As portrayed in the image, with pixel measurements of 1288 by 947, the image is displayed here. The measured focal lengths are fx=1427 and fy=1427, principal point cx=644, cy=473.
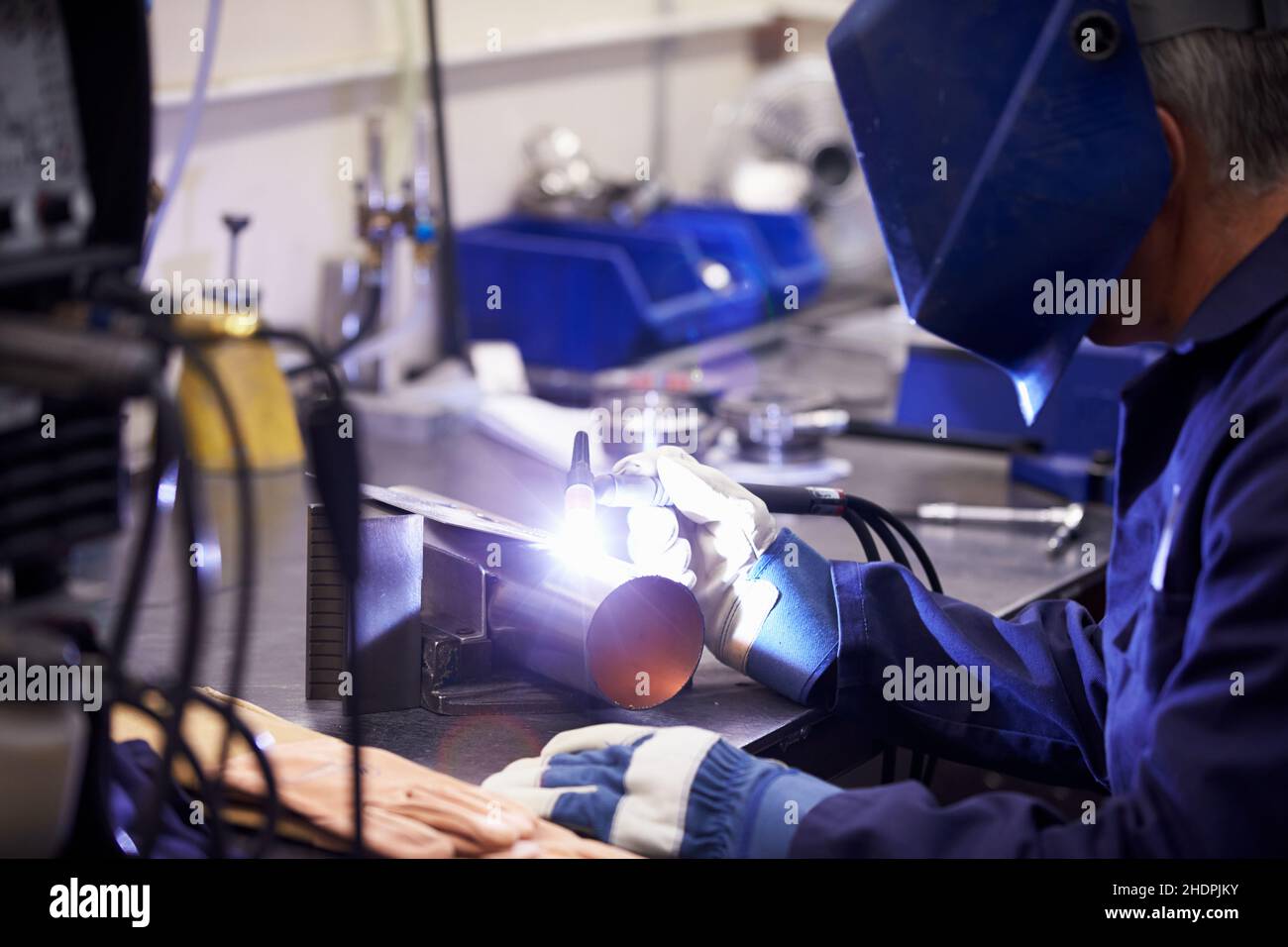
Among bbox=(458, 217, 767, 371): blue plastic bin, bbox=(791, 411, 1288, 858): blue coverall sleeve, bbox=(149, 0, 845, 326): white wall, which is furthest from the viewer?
bbox=(458, 217, 767, 371): blue plastic bin

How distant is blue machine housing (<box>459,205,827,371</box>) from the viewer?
276 centimetres

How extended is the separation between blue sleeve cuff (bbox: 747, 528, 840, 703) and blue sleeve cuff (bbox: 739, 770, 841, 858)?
25cm

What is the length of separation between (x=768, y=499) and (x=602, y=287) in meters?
1.26

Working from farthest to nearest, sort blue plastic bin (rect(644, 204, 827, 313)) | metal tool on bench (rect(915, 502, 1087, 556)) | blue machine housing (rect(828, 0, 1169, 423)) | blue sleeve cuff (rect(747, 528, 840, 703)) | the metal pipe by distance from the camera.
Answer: blue plastic bin (rect(644, 204, 827, 313)), metal tool on bench (rect(915, 502, 1087, 556)), blue sleeve cuff (rect(747, 528, 840, 703)), the metal pipe, blue machine housing (rect(828, 0, 1169, 423))

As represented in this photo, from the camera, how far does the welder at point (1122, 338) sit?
1031 mm

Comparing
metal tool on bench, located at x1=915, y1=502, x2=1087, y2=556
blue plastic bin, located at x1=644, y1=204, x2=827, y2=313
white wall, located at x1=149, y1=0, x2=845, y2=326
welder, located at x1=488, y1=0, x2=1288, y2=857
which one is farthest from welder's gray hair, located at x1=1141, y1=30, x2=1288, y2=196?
blue plastic bin, located at x1=644, y1=204, x2=827, y2=313

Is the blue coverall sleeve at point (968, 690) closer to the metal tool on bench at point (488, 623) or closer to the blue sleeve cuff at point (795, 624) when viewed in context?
the blue sleeve cuff at point (795, 624)

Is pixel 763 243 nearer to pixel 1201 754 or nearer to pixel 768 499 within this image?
pixel 768 499

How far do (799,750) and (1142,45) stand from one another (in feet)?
2.33

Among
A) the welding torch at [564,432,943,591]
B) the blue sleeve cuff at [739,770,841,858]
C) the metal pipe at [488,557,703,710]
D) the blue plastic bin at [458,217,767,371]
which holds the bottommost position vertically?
the blue sleeve cuff at [739,770,841,858]

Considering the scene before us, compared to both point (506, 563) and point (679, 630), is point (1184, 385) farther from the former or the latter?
point (506, 563)

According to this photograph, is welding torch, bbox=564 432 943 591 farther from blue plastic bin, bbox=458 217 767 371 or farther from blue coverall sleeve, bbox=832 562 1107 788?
blue plastic bin, bbox=458 217 767 371

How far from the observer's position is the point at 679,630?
132 centimetres

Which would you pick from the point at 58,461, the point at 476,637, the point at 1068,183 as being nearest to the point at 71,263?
the point at 58,461
